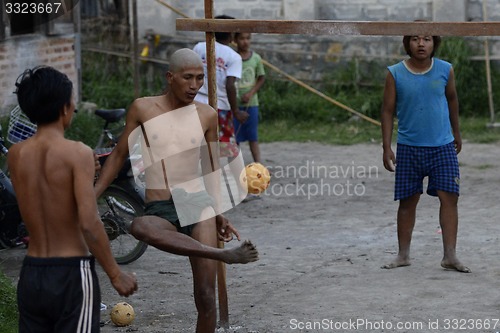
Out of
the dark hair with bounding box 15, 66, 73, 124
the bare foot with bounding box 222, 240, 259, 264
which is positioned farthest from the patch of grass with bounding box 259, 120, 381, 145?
the dark hair with bounding box 15, 66, 73, 124

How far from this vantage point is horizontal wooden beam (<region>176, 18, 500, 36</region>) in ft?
18.3

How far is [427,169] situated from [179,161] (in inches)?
92.8

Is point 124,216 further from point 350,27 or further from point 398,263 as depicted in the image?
point 350,27

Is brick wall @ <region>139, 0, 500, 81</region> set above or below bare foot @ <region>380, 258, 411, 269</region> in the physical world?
above

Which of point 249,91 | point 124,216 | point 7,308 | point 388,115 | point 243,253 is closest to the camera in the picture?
point 243,253

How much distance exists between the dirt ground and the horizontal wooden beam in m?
1.75

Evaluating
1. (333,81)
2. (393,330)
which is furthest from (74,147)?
(333,81)

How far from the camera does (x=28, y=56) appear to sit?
11664 mm

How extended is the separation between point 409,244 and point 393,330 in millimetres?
1557

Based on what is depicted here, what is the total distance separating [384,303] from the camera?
6.42 metres

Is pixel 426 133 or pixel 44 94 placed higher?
pixel 44 94

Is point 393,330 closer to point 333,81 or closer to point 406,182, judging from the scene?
point 406,182

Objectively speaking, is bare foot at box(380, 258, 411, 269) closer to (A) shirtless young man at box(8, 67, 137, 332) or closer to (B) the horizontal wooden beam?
(B) the horizontal wooden beam

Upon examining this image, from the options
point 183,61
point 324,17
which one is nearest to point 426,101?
point 183,61
